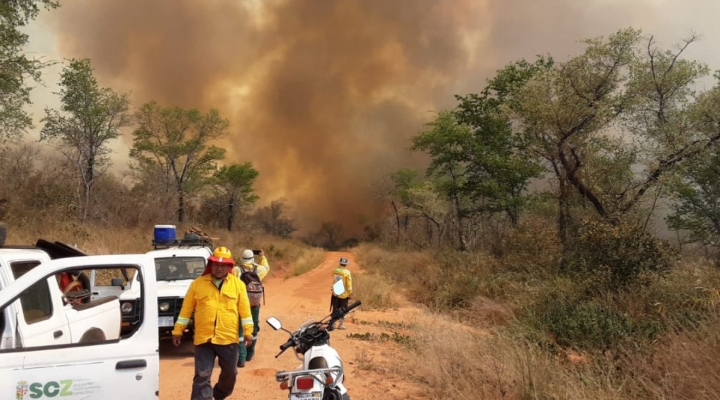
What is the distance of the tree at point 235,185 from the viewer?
38031mm

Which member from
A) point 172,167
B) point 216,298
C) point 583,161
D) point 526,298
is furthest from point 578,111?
point 172,167

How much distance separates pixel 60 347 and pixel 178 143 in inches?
1183

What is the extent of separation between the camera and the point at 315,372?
3105 millimetres

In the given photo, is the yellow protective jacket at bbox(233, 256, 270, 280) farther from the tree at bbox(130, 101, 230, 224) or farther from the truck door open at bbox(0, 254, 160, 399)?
the tree at bbox(130, 101, 230, 224)

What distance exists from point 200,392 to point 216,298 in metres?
0.96

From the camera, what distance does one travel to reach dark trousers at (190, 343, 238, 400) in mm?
4355

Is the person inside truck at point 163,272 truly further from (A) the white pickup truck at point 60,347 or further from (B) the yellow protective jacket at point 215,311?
(A) the white pickup truck at point 60,347

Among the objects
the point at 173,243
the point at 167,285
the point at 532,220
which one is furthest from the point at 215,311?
the point at 532,220

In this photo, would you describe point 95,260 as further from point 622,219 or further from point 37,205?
point 37,205

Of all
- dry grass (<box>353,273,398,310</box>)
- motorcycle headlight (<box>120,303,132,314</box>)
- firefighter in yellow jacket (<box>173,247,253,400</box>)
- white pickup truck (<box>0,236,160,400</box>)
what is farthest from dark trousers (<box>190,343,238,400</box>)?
dry grass (<box>353,273,398,310</box>)

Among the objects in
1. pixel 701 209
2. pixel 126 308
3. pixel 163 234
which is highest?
pixel 701 209

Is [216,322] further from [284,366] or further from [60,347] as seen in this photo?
[284,366]

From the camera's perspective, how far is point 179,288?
7559 mm

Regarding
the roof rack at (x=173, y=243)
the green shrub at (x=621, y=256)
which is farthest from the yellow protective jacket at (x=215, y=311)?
the green shrub at (x=621, y=256)
